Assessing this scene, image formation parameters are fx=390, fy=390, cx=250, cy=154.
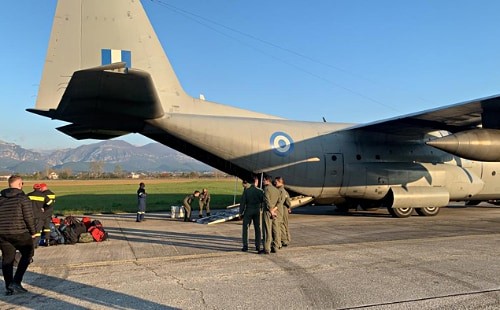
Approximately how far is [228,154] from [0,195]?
866 centimetres

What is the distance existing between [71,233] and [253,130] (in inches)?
279

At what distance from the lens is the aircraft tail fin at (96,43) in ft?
36.3

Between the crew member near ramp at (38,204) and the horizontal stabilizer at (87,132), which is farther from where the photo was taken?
the horizontal stabilizer at (87,132)

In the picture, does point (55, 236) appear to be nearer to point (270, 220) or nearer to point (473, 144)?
point (270, 220)

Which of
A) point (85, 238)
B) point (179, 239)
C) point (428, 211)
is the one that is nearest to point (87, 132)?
point (85, 238)

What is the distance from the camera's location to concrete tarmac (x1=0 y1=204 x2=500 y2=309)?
5375 mm

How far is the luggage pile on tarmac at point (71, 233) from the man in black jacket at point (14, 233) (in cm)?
441

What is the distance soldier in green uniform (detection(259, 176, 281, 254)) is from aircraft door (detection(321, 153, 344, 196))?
699cm

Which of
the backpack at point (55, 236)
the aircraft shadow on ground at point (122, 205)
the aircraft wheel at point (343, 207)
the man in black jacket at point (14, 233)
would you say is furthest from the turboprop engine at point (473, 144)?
the man in black jacket at point (14, 233)

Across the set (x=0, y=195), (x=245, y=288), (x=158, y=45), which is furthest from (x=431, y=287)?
(x=158, y=45)

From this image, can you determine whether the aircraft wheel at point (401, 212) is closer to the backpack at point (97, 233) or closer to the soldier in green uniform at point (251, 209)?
the soldier in green uniform at point (251, 209)

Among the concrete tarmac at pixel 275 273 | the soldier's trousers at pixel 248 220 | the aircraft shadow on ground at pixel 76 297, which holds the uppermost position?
the soldier's trousers at pixel 248 220

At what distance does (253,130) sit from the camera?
14.5 meters

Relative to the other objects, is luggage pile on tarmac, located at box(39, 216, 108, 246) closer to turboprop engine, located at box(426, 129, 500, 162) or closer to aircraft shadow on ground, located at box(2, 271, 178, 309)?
aircraft shadow on ground, located at box(2, 271, 178, 309)
